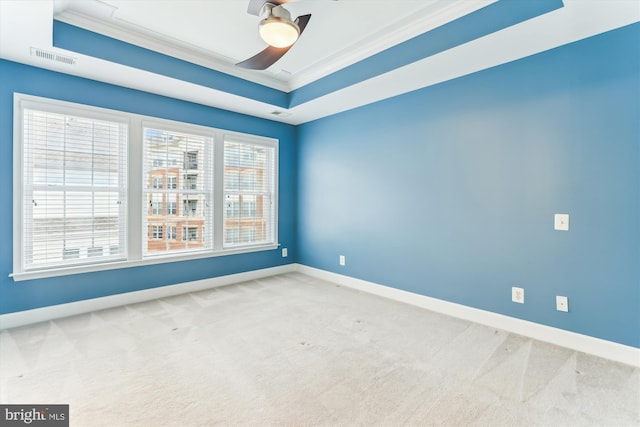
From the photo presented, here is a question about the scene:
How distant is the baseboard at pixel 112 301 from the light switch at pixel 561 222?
12.3 ft

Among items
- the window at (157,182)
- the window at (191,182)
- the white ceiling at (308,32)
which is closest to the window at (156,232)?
the window at (157,182)

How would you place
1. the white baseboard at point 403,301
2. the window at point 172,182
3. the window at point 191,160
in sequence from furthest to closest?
1. the window at point 191,160
2. the window at point 172,182
3. the white baseboard at point 403,301

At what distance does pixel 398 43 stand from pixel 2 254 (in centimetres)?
431

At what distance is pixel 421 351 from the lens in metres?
2.35

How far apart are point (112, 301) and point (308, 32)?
3611 millimetres

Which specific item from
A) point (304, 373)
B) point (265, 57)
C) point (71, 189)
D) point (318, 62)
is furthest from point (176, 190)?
point (304, 373)

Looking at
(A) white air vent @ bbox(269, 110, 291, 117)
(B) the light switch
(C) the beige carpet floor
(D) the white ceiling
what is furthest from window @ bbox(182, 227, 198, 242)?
(B) the light switch

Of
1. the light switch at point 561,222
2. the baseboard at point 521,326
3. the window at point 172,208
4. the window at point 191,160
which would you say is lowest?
the baseboard at point 521,326

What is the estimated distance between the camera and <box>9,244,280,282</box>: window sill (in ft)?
9.22

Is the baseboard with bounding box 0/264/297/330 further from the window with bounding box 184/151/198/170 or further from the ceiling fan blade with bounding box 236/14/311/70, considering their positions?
the ceiling fan blade with bounding box 236/14/311/70

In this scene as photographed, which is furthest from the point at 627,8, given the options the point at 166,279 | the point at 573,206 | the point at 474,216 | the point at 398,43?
the point at 166,279

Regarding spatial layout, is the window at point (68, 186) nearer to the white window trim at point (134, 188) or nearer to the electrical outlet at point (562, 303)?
the white window trim at point (134, 188)

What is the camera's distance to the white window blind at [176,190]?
358 centimetres

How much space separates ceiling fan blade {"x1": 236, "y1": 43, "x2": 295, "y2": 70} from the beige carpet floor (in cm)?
244
